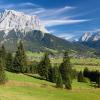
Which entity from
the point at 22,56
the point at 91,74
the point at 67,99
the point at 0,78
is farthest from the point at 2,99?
the point at 91,74

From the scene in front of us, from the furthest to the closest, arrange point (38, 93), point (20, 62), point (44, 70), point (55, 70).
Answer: point (20, 62), point (44, 70), point (55, 70), point (38, 93)

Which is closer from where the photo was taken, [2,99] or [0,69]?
[2,99]

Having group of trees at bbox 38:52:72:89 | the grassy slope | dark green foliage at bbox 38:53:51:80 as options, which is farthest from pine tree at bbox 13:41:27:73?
the grassy slope

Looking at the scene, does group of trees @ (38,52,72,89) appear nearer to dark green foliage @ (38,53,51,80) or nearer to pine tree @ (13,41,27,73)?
dark green foliage @ (38,53,51,80)

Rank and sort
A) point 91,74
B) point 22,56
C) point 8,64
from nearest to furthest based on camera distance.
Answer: point 22,56 < point 8,64 < point 91,74

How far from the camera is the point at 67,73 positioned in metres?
112

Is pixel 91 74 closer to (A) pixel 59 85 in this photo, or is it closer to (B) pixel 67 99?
(A) pixel 59 85

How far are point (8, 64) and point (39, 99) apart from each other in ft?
257

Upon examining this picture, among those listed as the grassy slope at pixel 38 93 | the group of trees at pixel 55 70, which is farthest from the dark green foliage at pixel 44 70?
the grassy slope at pixel 38 93

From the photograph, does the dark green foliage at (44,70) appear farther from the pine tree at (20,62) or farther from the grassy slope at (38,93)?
the grassy slope at (38,93)

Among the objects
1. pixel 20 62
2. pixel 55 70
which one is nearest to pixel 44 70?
pixel 55 70

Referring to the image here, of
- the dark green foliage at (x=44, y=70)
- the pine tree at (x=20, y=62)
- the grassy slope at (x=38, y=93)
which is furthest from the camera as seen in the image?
the pine tree at (x=20, y=62)

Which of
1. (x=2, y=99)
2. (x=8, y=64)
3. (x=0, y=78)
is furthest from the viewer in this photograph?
(x=8, y=64)

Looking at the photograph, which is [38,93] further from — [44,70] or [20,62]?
[20,62]
